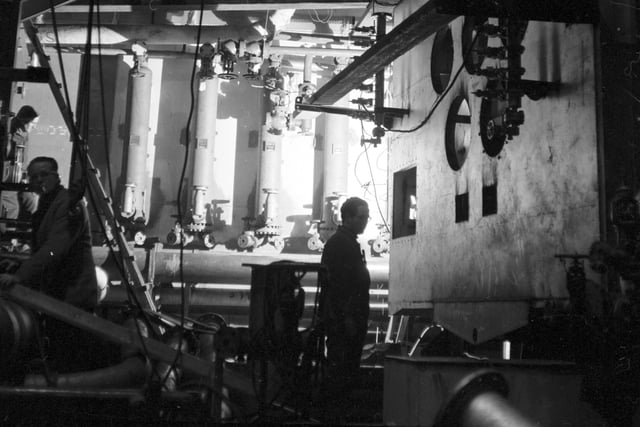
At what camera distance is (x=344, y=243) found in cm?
577

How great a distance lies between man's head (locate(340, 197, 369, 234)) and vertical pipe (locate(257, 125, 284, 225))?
5.21 metres

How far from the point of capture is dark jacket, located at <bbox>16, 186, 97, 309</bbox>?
4492mm

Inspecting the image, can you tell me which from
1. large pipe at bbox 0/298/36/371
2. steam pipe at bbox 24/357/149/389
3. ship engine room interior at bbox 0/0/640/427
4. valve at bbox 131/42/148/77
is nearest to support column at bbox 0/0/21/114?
ship engine room interior at bbox 0/0/640/427

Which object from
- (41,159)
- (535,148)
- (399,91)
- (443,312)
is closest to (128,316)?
(41,159)

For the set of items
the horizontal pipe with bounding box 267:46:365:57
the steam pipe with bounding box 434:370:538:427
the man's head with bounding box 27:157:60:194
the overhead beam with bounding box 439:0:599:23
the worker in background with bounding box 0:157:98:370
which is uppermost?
the horizontal pipe with bounding box 267:46:365:57

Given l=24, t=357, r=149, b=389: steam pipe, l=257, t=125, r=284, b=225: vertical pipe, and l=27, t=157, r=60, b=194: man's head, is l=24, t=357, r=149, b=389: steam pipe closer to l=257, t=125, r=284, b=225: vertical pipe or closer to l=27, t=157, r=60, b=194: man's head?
l=27, t=157, r=60, b=194: man's head

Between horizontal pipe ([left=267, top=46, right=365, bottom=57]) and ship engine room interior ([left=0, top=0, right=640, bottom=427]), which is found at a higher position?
horizontal pipe ([left=267, top=46, right=365, bottom=57])

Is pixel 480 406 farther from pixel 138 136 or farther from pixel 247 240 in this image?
pixel 138 136

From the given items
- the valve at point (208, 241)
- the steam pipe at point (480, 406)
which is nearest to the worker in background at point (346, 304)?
the steam pipe at point (480, 406)

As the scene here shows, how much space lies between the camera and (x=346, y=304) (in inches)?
223

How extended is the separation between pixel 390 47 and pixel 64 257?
370 cm

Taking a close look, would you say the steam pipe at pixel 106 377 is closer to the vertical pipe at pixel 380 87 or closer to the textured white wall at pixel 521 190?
Answer: the textured white wall at pixel 521 190

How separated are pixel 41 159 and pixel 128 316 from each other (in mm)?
1584

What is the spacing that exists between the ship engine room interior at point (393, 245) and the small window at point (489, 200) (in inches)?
1.0
